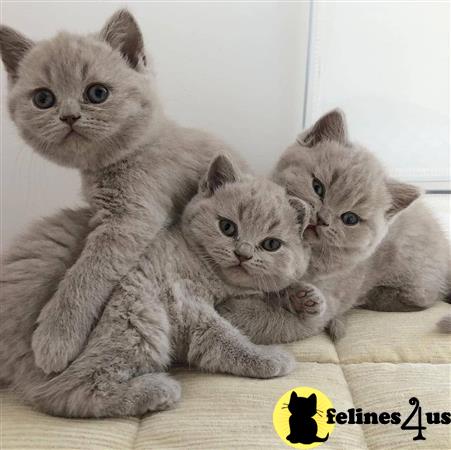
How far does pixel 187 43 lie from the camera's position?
5.35 ft

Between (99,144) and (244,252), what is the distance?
1.30 feet

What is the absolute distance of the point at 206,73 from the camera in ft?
5.43

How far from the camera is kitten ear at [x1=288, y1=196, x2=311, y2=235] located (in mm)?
1159

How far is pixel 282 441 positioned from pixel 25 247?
676mm

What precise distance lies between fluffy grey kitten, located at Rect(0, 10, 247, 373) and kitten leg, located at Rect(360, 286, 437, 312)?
634 mm

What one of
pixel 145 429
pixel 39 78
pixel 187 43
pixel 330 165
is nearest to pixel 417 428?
pixel 145 429

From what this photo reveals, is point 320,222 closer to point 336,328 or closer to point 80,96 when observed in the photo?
point 336,328

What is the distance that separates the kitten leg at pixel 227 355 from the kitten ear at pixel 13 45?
0.73 meters

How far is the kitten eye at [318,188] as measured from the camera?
1.25 meters

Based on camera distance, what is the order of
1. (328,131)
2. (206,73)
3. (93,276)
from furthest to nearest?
(206,73)
(328,131)
(93,276)

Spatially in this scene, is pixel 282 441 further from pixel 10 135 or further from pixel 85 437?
pixel 10 135

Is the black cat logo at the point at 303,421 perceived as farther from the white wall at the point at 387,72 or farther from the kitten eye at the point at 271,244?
the white wall at the point at 387,72

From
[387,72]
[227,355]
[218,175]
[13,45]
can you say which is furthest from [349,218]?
[13,45]

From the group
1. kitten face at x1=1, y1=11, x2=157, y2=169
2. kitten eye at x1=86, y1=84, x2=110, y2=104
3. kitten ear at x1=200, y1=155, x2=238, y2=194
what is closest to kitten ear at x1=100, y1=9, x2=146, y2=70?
kitten face at x1=1, y1=11, x2=157, y2=169
